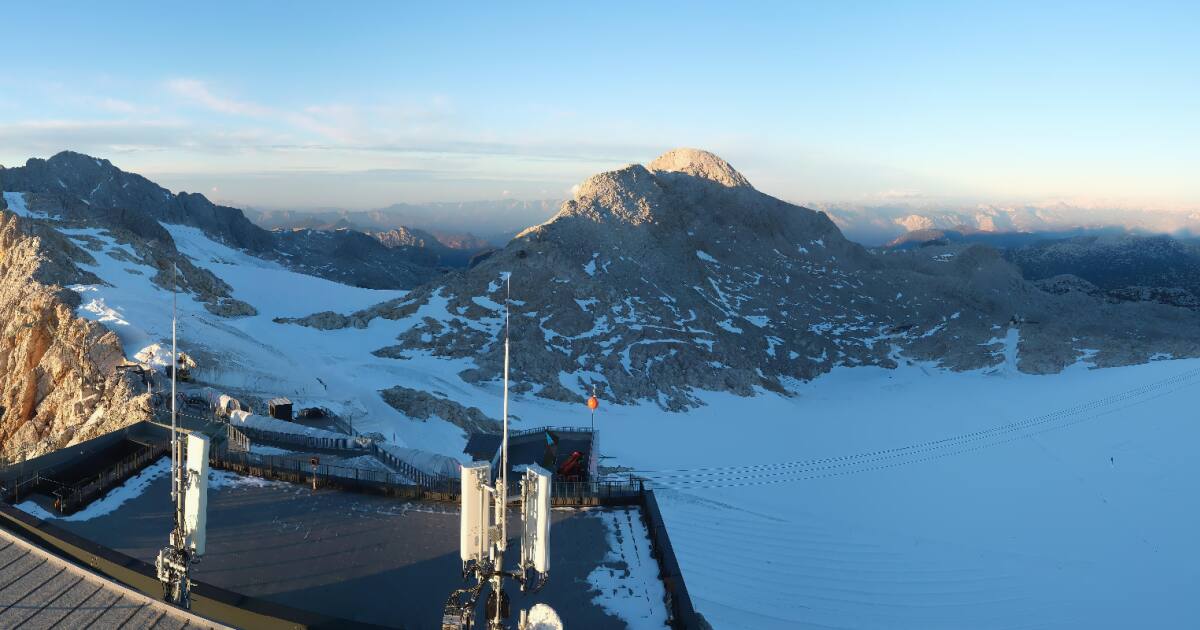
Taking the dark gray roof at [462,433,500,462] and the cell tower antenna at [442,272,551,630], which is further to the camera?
the dark gray roof at [462,433,500,462]

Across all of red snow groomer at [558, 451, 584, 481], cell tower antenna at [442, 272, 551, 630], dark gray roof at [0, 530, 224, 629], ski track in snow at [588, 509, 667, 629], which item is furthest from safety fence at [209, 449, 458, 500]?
cell tower antenna at [442, 272, 551, 630]

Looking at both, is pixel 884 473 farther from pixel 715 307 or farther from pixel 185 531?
pixel 185 531

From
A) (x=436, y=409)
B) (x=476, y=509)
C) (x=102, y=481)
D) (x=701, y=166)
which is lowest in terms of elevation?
(x=436, y=409)

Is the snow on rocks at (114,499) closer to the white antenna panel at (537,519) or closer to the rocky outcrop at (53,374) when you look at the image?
the rocky outcrop at (53,374)

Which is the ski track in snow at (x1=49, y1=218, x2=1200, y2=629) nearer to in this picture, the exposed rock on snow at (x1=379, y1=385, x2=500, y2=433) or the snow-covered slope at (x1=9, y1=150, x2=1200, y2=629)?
the snow-covered slope at (x1=9, y1=150, x2=1200, y2=629)

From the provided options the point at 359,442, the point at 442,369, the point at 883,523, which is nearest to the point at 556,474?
the point at 359,442

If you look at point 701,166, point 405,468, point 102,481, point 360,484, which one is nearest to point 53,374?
point 102,481
